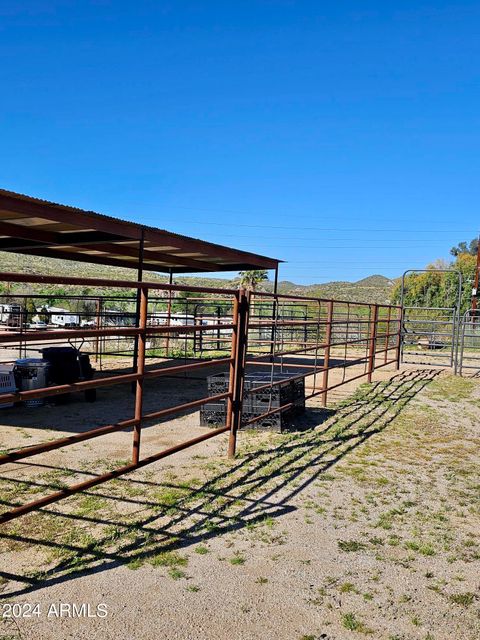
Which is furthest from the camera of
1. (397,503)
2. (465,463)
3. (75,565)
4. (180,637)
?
(465,463)

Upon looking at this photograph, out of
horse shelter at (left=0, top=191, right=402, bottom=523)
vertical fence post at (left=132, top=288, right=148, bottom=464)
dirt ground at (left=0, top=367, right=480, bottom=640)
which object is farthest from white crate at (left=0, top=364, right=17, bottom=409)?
vertical fence post at (left=132, top=288, right=148, bottom=464)

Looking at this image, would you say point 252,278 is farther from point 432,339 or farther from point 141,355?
point 141,355

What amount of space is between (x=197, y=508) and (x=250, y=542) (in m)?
0.63

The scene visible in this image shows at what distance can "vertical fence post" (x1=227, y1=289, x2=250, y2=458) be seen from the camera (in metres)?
4.90

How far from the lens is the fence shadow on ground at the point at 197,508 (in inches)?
117

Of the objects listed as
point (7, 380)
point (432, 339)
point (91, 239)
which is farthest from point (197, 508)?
point (432, 339)

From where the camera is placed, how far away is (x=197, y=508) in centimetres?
378

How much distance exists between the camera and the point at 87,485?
323 cm

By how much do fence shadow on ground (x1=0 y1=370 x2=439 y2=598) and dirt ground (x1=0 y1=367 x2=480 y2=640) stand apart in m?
0.01

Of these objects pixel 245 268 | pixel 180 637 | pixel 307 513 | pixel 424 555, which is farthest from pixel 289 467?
pixel 245 268

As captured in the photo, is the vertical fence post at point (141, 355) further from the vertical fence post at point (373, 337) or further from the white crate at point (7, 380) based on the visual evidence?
the vertical fence post at point (373, 337)

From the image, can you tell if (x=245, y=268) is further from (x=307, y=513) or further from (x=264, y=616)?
(x=264, y=616)

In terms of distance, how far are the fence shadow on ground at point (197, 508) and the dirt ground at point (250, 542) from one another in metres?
0.01

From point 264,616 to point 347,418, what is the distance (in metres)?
4.97
